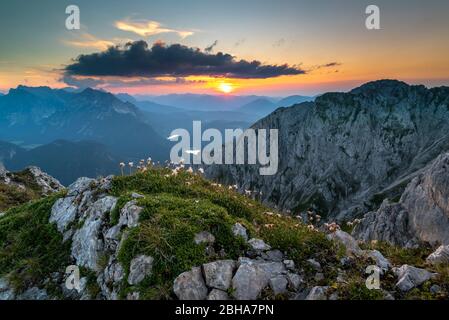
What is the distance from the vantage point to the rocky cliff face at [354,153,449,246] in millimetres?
74938

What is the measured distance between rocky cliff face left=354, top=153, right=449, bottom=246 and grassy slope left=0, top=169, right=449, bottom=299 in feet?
221

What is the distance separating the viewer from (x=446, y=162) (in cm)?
8806

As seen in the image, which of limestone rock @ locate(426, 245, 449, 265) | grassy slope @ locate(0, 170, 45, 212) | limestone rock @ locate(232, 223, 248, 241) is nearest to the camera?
limestone rock @ locate(232, 223, 248, 241)

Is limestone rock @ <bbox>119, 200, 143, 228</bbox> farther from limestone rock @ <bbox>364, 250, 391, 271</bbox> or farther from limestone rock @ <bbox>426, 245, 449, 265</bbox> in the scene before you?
limestone rock @ <bbox>426, 245, 449, 265</bbox>

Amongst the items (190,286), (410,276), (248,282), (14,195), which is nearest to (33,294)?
(190,286)

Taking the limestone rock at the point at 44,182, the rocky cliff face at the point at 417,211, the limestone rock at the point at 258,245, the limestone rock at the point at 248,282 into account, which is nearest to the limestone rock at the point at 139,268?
the limestone rock at the point at 248,282

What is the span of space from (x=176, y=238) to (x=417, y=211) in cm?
8920

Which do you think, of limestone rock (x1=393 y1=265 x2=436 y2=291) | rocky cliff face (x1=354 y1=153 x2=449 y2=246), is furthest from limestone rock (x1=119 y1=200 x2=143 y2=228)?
rocky cliff face (x1=354 y1=153 x2=449 y2=246)

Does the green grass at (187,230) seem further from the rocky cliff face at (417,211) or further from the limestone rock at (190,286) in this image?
the rocky cliff face at (417,211)

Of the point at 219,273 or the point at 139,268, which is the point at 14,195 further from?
the point at 219,273

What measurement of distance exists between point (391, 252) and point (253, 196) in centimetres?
608

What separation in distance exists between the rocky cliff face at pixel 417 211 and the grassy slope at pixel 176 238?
221 feet

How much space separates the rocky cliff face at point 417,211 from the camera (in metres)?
74.9
